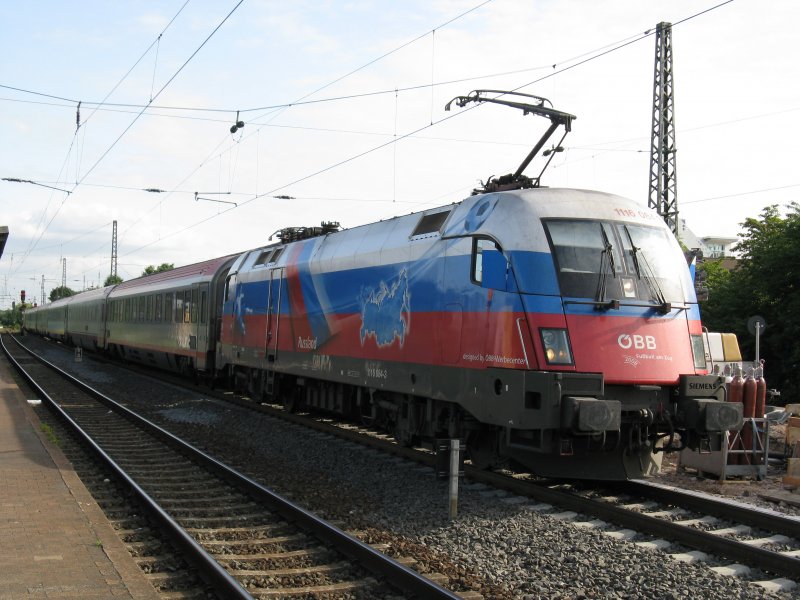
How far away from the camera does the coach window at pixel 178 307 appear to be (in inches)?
918

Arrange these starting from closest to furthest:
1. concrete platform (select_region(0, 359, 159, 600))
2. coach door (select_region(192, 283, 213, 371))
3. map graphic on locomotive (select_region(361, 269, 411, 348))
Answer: concrete platform (select_region(0, 359, 159, 600)) < map graphic on locomotive (select_region(361, 269, 411, 348)) < coach door (select_region(192, 283, 213, 371))

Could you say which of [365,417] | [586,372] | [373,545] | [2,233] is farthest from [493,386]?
[2,233]

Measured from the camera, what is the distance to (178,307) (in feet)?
77.5

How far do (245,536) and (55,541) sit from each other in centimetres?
165

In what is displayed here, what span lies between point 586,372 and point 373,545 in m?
2.82

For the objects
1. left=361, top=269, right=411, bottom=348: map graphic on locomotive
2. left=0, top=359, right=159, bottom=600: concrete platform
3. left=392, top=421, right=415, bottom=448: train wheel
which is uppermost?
left=361, top=269, right=411, bottom=348: map graphic on locomotive

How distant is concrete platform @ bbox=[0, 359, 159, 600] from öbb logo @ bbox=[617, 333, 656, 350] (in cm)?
516

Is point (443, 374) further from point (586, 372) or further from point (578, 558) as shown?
point (578, 558)

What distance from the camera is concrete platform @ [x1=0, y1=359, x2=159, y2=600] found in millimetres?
5441

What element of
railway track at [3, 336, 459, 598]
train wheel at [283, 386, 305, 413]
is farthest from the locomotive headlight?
train wheel at [283, 386, 305, 413]

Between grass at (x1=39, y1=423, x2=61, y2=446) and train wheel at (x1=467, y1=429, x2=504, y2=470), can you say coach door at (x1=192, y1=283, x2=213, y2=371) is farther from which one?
train wheel at (x1=467, y1=429, x2=504, y2=470)

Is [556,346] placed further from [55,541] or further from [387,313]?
[55,541]

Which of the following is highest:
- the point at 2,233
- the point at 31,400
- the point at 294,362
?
the point at 2,233

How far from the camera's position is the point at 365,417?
12.5 metres
